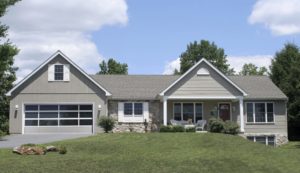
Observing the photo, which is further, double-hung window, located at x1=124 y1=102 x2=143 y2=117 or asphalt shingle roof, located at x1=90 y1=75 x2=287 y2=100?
asphalt shingle roof, located at x1=90 y1=75 x2=287 y2=100

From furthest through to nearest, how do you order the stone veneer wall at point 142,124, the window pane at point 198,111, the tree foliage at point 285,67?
the tree foliage at point 285,67
the window pane at point 198,111
the stone veneer wall at point 142,124

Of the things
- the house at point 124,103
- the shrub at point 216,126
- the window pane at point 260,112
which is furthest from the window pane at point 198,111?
the shrub at point 216,126

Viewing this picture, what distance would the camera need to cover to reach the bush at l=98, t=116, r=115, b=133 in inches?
1393

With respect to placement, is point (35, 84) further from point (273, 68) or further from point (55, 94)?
point (273, 68)

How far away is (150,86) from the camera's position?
137ft

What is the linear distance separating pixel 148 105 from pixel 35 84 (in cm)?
856

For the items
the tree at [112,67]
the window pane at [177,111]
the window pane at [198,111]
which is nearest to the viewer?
the window pane at [177,111]

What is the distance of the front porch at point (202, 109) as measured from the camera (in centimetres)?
Answer: 3912

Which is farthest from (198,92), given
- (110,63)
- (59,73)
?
(110,63)

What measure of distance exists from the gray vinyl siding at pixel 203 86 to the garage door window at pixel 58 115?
6.46m

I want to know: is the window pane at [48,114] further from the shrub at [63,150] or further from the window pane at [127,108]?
the shrub at [63,150]

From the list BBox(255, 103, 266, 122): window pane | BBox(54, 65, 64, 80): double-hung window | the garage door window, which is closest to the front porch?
BBox(255, 103, 266, 122): window pane

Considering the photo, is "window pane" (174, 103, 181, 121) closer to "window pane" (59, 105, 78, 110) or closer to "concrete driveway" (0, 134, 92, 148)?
"window pane" (59, 105, 78, 110)

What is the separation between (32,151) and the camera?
22047 mm
